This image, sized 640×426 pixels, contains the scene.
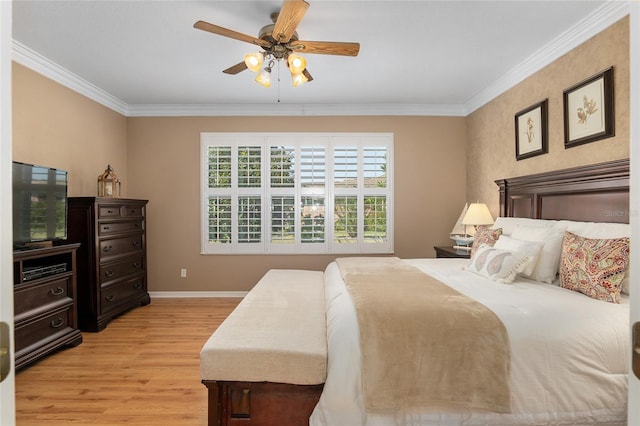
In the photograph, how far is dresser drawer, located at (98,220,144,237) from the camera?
3.88m

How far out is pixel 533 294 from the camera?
2.22 metres

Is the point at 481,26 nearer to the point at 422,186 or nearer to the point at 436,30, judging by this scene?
the point at 436,30

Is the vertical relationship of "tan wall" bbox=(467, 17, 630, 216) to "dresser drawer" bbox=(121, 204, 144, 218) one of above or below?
above

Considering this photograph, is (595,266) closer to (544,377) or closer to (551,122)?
(544,377)

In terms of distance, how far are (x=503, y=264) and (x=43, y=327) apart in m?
3.74

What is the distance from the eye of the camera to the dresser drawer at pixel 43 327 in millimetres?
2763

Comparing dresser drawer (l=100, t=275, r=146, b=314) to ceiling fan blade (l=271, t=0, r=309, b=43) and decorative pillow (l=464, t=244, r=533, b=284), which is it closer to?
Answer: ceiling fan blade (l=271, t=0, r=309, b=43)

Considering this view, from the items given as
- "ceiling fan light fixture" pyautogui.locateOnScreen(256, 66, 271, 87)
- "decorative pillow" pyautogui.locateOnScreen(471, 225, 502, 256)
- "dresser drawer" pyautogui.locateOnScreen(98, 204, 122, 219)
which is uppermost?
"ceiling fan light fixture" pyautogui.locateOnScreen(256, 66, 271, 87)

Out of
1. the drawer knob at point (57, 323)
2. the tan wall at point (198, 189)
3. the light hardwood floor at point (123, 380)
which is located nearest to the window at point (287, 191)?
the tan wall at point (198, 189)

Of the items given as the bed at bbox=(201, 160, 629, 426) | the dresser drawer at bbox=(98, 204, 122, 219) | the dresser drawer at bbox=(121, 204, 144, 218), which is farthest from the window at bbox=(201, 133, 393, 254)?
the bed at bbox=(201, 160, 629, 426)

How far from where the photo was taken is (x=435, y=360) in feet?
5.73


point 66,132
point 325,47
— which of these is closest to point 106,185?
point 66,132

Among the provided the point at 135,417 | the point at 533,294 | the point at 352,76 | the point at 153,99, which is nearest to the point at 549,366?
the point at 533,294

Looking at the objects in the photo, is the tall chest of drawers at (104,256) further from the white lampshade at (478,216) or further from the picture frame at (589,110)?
the picture frame at (589,110)
